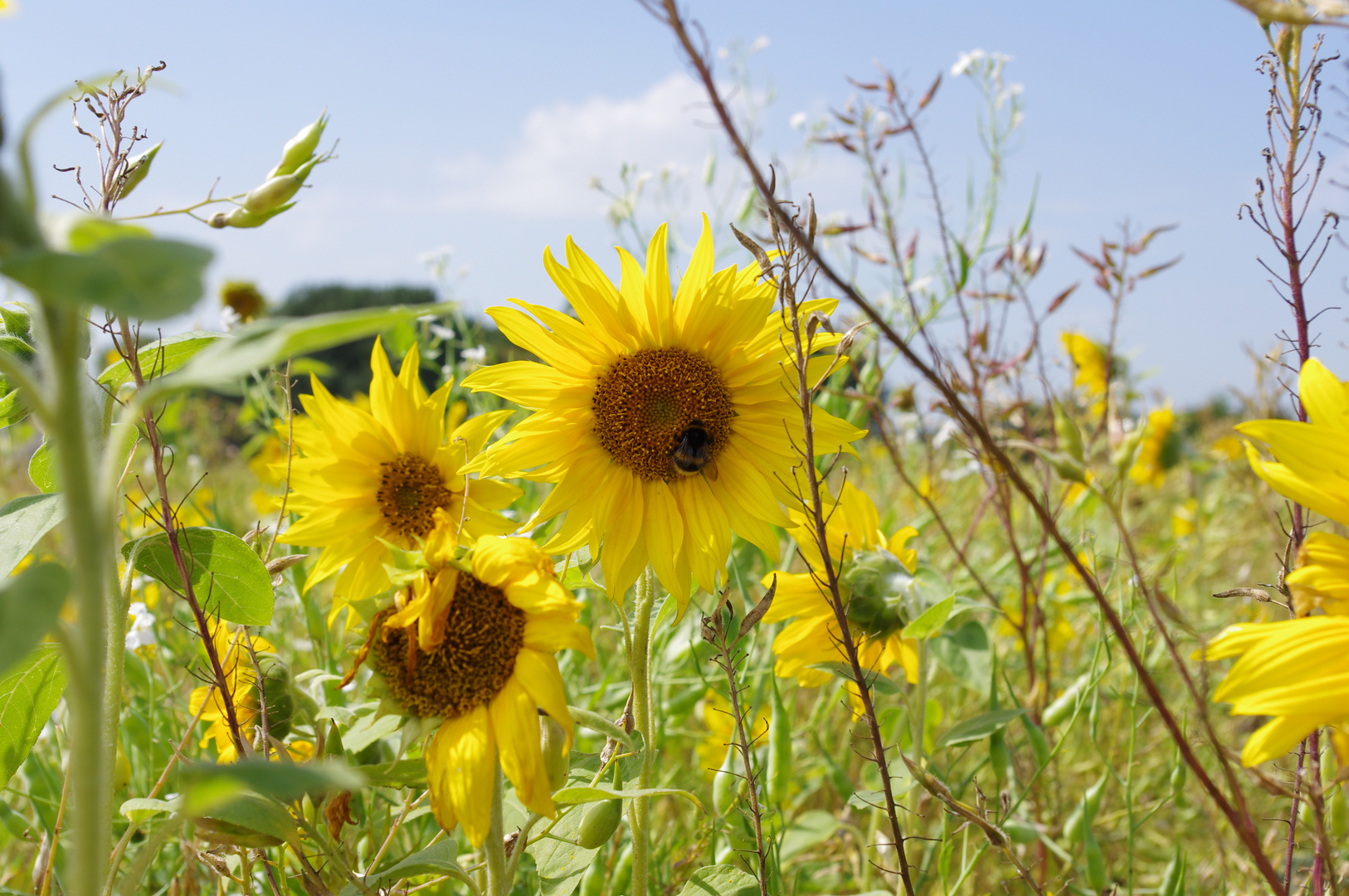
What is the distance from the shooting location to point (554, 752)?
0.67m

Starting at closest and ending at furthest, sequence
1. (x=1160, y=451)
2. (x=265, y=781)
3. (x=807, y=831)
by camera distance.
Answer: (x=265, y=781) → (x=807, y=831) → (x=1160, y=451)

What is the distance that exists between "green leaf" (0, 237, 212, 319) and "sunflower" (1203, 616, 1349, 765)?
0.56m

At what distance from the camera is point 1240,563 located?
3.38 metres

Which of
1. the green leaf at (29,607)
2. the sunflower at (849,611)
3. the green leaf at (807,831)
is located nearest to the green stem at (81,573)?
the green leaf at (29,607)

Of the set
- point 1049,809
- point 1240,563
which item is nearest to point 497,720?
point 1049,809

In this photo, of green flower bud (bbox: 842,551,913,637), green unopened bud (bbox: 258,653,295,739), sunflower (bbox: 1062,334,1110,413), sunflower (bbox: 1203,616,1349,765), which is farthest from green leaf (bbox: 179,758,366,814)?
sunflower (bbox: 1062,334,1110,413)

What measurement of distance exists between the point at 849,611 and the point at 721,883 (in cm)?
36

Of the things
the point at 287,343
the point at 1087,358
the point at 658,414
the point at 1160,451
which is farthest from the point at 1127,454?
the point at 1160,451

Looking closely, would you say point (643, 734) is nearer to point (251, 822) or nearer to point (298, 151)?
point (251, 822)

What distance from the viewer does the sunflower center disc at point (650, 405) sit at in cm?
97

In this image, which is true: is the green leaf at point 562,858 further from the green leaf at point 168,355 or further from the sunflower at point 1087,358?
the sunflower at point 1087,358

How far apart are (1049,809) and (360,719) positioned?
1088 mm

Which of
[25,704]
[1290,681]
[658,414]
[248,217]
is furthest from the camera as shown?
[658,414]

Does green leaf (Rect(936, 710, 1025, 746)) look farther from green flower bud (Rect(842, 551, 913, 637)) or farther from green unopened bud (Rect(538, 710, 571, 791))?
green unopened bud (Rect(538, 710, 571, 791))
